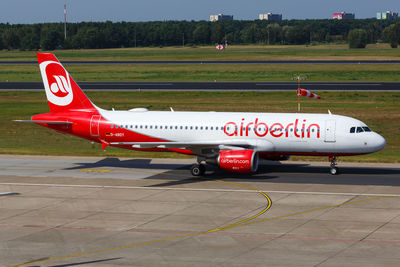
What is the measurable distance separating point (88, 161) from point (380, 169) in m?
21.1

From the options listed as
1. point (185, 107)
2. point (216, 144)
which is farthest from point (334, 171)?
point (185, 107)

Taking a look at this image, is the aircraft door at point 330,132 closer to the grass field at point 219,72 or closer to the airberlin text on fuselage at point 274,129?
the airberlin text on fuselage at point 274,129

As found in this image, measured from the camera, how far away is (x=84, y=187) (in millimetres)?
39062

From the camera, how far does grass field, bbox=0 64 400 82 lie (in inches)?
4500

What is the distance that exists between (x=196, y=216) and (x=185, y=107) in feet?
152

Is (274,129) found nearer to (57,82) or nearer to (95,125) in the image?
(95,125)

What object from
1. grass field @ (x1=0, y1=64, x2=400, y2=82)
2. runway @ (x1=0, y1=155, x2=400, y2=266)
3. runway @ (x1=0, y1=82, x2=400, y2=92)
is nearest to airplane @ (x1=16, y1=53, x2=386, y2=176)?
runway @ (x1=0, y1=155, x2=400, y2=266)

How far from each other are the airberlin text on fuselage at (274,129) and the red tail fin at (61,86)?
401 inches

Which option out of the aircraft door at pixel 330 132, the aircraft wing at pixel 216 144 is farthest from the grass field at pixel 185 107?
the aircraft wing at pixel 216 144

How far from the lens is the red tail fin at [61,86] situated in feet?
149

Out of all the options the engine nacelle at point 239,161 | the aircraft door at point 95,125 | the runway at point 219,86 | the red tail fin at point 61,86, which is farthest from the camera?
the runway at point 219,86

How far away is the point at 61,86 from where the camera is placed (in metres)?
45.5

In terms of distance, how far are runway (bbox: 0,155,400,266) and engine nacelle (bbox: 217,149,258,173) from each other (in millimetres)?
982

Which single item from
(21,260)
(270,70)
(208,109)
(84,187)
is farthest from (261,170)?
(270,70)
